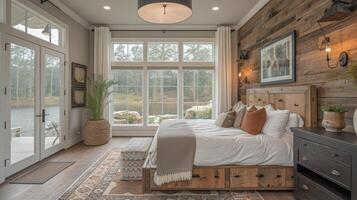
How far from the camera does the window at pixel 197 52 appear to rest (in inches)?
249

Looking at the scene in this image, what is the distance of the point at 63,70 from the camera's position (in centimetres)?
497

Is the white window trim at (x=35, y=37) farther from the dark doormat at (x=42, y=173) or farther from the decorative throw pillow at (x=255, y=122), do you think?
the decorative throw pillow at (x=255, y=122)

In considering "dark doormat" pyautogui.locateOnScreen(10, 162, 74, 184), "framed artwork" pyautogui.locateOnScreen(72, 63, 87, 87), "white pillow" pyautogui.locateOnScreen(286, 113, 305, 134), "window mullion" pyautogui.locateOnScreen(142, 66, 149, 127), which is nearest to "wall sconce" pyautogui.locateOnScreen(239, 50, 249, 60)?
"white pillow" pyautogui.locateOnScreen(286, 113, 305, 134)

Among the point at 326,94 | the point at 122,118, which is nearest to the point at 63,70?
the point at 122,118

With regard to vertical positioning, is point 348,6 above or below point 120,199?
above

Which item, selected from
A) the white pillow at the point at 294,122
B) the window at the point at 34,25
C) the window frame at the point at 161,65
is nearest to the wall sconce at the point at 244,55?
the window frame at the point at 161,65

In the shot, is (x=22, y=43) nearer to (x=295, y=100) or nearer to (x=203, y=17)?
(x=203, y=17)

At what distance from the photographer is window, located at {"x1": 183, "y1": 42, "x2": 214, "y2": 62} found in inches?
249

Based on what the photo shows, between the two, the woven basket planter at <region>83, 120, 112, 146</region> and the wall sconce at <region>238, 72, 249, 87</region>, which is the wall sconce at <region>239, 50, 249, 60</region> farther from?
the woven basket planter at <region>83, 120, 112, 146</region>

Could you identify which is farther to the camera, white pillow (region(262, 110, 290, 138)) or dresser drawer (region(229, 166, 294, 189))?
white pillow (region(262, 110, 290, 138))

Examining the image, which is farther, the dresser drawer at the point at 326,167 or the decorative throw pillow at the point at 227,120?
the decorative throw pillow at the point at 227,120

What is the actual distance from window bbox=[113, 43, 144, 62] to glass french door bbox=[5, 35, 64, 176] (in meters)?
1.75

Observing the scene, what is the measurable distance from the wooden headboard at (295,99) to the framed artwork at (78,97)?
4.37 m

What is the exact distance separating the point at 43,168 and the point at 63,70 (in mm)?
2252
